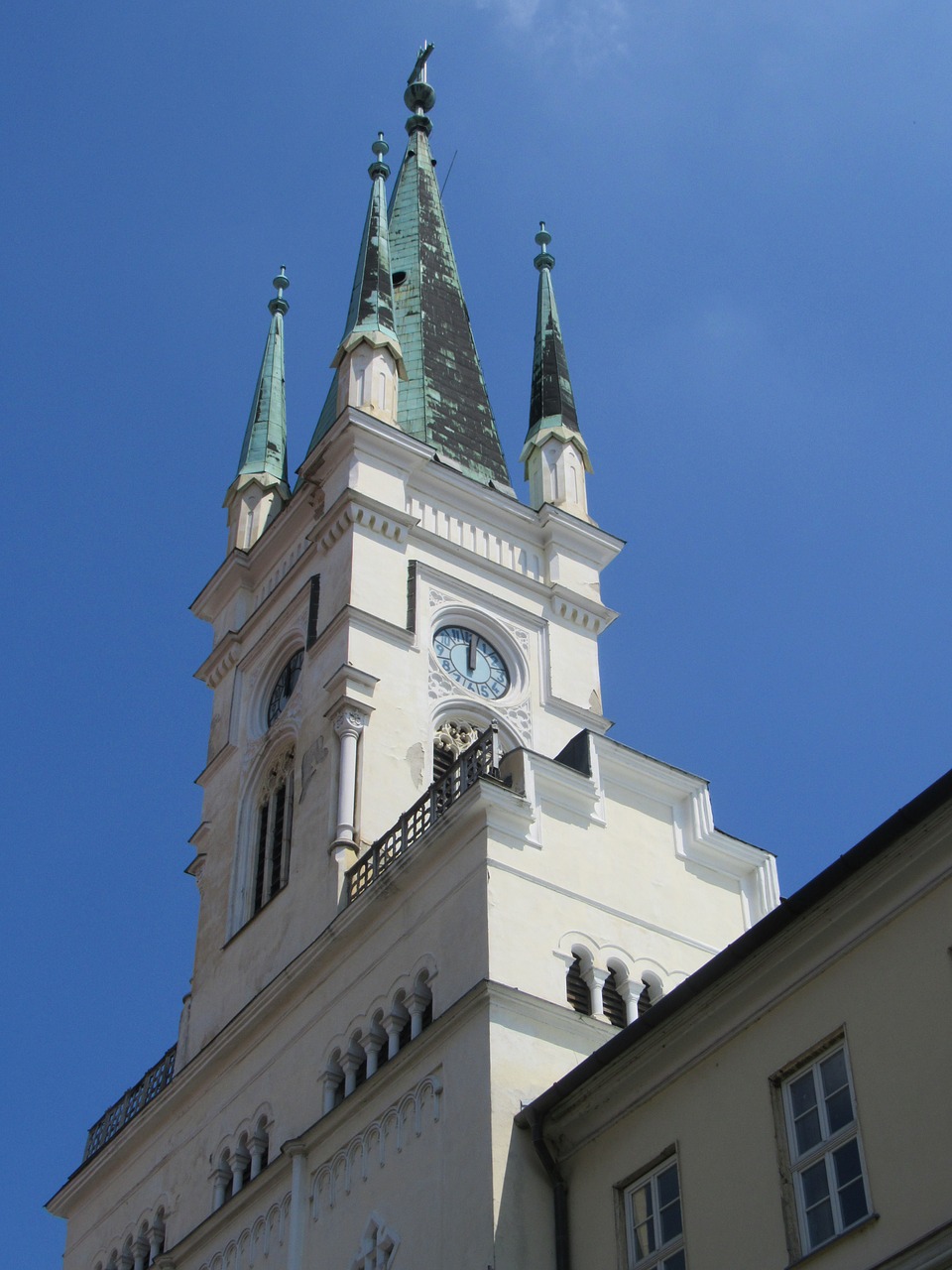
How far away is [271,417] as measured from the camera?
1816 inches

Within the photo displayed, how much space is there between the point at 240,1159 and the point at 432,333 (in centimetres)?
2261

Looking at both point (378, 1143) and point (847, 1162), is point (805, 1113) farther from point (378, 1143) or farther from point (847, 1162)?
point (378, 1143)

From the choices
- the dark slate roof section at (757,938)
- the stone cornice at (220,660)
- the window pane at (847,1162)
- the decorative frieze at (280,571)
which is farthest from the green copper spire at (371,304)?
the window pane at (847,1162)

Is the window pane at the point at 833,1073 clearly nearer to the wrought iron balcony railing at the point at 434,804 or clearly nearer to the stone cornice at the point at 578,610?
the wrought iron balcony railing at the point at 434,804

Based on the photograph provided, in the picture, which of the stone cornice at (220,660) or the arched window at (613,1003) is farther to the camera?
the stone cornice at (220,660)

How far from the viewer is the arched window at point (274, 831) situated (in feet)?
108

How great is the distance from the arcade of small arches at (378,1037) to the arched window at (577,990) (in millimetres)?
1856

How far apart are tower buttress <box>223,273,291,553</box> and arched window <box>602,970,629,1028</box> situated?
1717 centimetres

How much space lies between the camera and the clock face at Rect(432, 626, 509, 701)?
3488cm

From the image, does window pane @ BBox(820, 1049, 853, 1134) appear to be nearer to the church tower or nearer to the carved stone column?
the church tower

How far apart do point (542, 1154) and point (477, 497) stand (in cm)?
1875

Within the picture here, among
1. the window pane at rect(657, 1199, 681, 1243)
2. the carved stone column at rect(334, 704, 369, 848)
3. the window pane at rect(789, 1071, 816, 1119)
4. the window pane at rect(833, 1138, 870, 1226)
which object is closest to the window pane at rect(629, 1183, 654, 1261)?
the window pane at rect(657, 1199, 681, 1243)

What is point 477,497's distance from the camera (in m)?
38.3

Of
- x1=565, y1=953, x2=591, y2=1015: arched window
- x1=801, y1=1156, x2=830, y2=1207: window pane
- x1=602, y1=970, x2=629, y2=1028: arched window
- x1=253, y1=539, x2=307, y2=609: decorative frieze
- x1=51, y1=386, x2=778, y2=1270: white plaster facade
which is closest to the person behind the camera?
x1=801, y1=1156, x2=830, y2=1207: window pane
